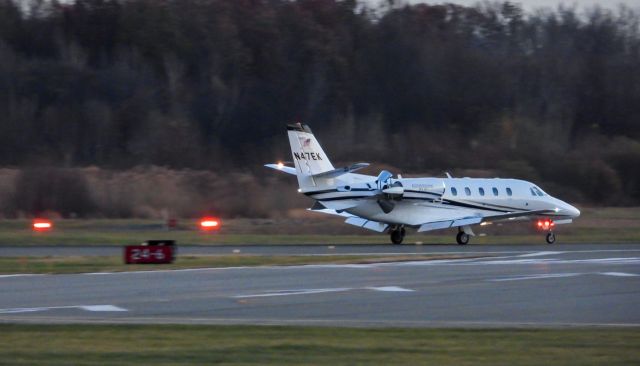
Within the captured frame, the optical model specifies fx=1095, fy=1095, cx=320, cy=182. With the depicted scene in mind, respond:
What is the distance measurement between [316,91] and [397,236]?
121 ft

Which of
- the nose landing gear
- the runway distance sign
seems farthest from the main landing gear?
the runway distance sign

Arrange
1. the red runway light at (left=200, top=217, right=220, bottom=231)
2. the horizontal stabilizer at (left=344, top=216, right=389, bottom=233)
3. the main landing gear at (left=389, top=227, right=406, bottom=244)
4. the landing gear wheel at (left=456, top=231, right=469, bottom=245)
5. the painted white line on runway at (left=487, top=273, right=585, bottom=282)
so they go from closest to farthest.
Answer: the painted white line on runway at (left=487, top=273, right=585, bottom=282) → the landing gear wheel at (left=456, top=231, right=469, bottom=245) → the main landing gear at (left=389, top=227, right=406, bottom=244) → the horizontal stabilizer at (left=344, top=216, right=389, bottom=233) → the red runway light at (left=200, top=217, right=220, bottom=231)

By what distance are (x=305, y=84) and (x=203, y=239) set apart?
39.0m

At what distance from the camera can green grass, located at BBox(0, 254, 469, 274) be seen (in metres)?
24.6

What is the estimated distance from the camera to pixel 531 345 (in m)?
12.9

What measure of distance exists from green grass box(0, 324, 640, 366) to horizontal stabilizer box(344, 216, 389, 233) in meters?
23.8

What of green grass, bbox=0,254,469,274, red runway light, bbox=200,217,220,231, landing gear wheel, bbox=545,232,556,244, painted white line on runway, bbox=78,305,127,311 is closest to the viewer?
painted white line on runway, bbox=78,305,127,311

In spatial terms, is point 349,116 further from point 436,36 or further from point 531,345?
point 531,345

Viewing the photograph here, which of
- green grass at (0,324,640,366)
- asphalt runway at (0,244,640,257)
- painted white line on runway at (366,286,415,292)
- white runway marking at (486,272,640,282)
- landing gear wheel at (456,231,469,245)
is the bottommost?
green grass at (0,324,640,366)

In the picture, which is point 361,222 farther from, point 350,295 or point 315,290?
point 350,295

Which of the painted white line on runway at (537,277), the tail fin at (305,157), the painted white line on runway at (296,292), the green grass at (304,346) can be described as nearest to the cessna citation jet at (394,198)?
the tail fin at (305,157)

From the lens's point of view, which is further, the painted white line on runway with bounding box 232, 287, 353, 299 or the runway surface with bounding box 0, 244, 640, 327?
the painted white line on runway with bounding box 232, 287, 353, 299

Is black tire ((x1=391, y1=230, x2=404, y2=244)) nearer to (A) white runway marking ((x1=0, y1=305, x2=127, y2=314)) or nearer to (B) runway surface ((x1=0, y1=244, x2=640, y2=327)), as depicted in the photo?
(B) runway surface ((x1=0, y1=244, x2=640, y2=327))

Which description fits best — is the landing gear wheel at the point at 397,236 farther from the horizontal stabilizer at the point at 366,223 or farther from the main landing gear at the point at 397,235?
the horizontal stabilizer at the point at 366,223
